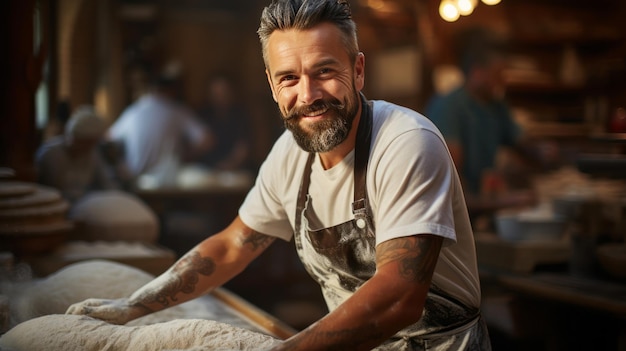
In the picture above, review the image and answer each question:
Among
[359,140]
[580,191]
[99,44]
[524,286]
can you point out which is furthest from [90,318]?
[99,44]

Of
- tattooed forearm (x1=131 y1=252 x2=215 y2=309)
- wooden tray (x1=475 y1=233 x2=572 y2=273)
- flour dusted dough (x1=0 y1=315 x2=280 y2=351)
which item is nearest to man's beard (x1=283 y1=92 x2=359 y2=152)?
flour dusted dough (x1=0 y1=315 x2=280 y2=351)

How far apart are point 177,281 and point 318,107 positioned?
76 cm

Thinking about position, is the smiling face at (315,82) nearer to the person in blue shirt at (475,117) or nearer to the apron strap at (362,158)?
the apron strap at (362,158)

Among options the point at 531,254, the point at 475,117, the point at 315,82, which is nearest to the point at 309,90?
the point at 315,82

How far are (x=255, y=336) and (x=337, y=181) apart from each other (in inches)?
17.2

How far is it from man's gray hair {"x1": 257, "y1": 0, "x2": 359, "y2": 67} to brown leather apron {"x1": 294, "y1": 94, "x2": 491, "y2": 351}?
22cm

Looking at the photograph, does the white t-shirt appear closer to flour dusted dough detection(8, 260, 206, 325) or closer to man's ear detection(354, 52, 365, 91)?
man's ear detection(354, 52, 365, 91)

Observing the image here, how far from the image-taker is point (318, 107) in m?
1.70

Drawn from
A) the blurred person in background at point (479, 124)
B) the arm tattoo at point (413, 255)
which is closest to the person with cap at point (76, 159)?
the blurred person in background at point (479, 124)

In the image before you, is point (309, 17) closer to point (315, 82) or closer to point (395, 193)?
point (315, 82)

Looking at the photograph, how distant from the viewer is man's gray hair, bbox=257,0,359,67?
1.65 metres

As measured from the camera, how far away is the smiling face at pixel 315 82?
1663mm

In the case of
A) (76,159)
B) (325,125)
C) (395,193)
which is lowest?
(76,159)

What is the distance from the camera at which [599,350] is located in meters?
3.05
